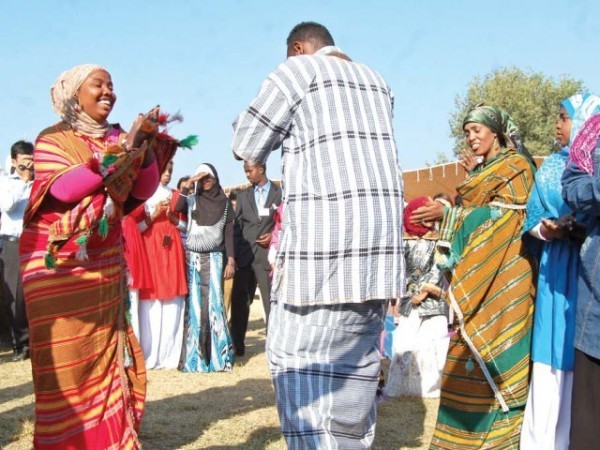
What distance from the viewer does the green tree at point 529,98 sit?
38469 millimetres

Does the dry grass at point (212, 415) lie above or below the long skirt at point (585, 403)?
below

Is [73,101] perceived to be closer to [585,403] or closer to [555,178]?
[555,178]

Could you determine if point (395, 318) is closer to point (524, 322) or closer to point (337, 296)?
point (524, 322)

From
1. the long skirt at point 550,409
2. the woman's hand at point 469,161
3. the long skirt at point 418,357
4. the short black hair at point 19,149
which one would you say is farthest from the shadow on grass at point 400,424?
the short black hair at point 19,149

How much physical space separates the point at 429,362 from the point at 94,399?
3706mm

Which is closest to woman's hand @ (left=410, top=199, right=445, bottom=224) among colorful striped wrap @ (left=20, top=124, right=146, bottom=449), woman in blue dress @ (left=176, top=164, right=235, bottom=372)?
colorful striped wrap @ (left=20, top=124, right=146, bottom=449)

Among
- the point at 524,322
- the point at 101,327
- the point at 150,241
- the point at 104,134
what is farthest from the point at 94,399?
the point at 150,241

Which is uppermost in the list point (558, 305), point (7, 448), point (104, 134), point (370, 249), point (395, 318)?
point (104, 134)

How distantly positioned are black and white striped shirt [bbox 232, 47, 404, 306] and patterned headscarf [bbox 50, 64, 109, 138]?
1.17 metres

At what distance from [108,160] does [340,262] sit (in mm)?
1282

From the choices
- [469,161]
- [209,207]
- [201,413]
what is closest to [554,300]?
[469,161]

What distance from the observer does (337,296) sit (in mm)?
3184

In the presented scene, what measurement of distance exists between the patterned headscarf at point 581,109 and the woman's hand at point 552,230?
0.46m

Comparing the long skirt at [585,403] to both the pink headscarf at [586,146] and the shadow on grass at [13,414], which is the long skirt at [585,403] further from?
the shadow on grass at [13,414]
